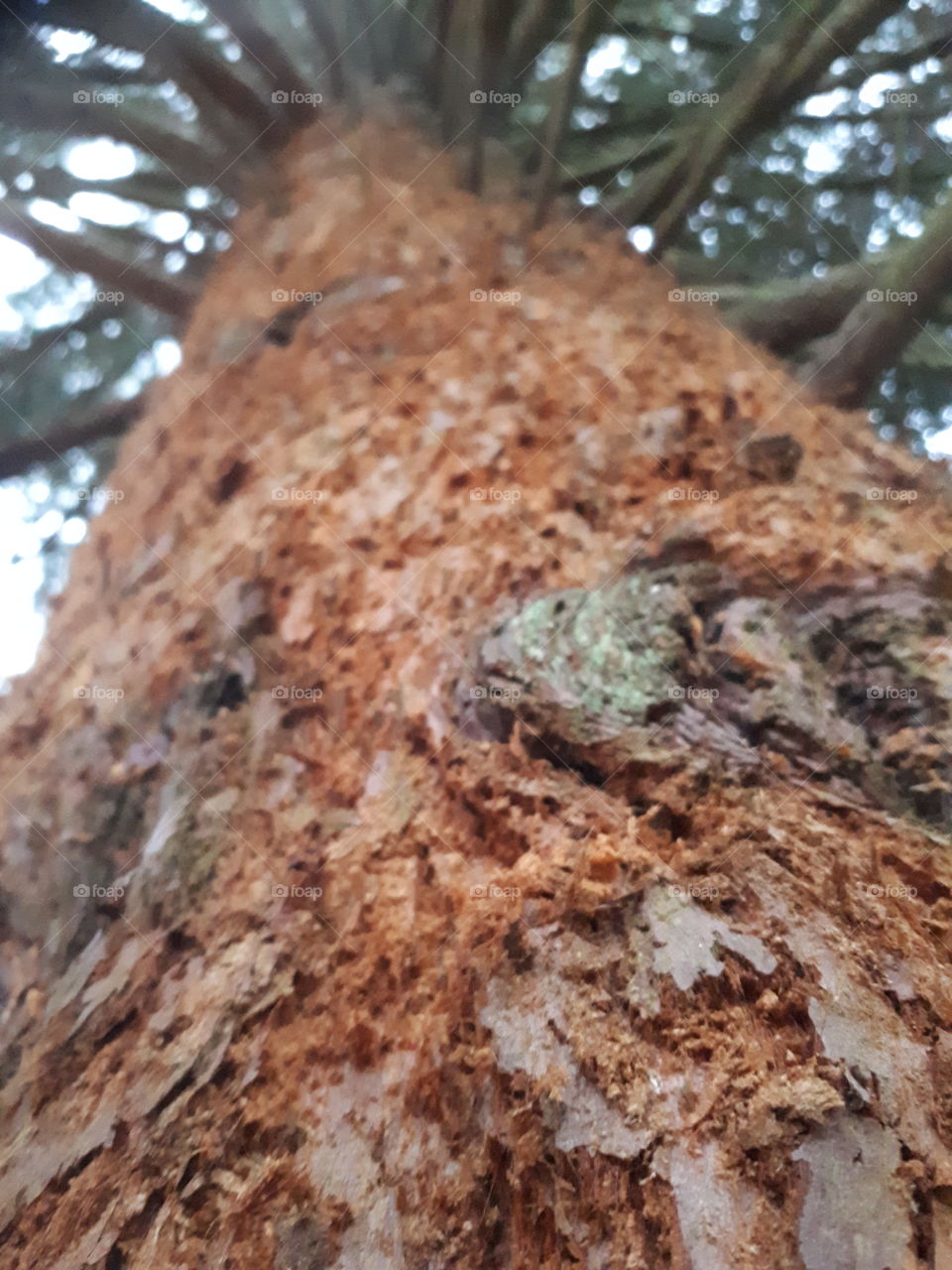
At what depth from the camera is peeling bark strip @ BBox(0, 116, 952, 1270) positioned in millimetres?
1178

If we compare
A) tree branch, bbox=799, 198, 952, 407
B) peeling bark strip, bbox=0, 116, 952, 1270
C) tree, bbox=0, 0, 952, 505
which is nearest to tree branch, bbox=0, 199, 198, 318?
tree, bbox=0, 0, 952, 505

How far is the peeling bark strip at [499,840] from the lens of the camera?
3.86ft

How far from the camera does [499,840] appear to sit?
61.9 inches

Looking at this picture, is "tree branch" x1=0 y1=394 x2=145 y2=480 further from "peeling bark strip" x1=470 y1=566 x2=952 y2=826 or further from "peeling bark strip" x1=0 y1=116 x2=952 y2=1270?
"peeling bark strip" x1=470 y1=566 x2=952 y2=826

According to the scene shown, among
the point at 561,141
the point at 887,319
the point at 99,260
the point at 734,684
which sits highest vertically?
the point at 99,260

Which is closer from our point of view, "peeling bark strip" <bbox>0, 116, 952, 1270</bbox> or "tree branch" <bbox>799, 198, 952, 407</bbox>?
"peeling bark strip" <bbox>0, 116, 952, 1270</bbox>

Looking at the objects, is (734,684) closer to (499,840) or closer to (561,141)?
(499,840)

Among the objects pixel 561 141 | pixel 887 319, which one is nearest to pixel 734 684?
pixel 887 319

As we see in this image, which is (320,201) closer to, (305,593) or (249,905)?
(305,593)

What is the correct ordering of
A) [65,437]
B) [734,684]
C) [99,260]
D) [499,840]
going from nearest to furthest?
[499,840]
[734,684]
[99,260]
[65,437]

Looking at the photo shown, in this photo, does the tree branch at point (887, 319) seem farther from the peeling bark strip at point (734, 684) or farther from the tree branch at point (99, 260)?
the tree branch at point (99, 260)

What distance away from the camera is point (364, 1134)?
1.30 meters

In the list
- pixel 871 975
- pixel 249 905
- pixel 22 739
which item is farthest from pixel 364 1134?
pixel 22 739

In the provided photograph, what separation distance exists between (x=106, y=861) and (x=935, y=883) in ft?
5.96
